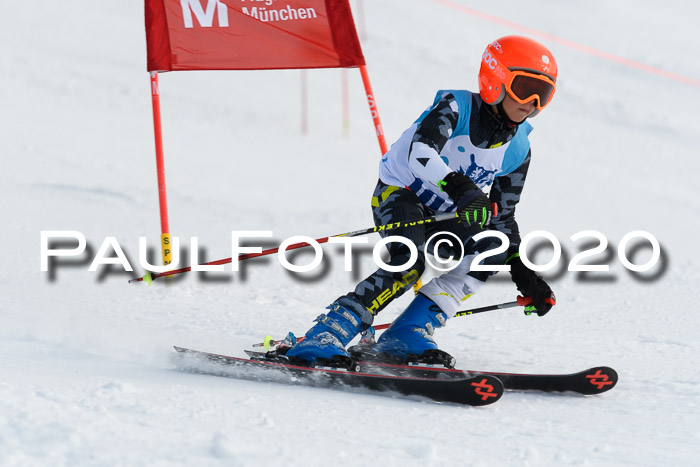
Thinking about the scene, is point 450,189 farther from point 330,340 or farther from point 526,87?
point 330,340

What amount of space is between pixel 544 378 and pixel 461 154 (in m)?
1.11

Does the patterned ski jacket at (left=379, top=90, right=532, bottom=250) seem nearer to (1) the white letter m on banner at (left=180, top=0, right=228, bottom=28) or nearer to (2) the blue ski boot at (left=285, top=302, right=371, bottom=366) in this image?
(2) the blue ski boot at (left=285, top=302, right=371, bottom=366)

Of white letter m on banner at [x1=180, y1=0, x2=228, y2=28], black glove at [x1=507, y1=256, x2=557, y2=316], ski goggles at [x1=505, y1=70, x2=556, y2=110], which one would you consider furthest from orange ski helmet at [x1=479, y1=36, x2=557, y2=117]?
white letter m on banner at [x1=180, y1=0, x2=228, y2=28]

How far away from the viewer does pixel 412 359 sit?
3.95 m

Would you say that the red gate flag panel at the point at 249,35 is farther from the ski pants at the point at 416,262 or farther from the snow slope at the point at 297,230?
the snow slope at the point at 297,230

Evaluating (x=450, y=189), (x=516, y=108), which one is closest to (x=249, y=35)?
(x=516, y=108)

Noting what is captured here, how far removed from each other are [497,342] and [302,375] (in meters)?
1.60

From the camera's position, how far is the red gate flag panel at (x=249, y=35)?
4.92 metres

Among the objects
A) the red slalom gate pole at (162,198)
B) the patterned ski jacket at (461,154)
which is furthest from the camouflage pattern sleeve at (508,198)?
the red slalom gate pole at (162,198)

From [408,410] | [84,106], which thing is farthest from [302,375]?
[84,106]

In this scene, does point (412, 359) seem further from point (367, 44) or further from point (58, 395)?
point (367, 44)

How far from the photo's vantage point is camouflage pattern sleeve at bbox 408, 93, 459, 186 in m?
3.72

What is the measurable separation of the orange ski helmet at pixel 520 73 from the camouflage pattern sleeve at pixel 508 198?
15.7 inches

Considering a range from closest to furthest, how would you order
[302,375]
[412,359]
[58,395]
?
[58,395], [302,375], [412,359]
